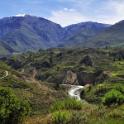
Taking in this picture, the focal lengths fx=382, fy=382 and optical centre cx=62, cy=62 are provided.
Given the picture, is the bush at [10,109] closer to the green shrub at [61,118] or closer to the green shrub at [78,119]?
the green shrub at [61,118]

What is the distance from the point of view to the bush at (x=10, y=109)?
66.1ft

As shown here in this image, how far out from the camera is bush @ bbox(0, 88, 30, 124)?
66.1 feet

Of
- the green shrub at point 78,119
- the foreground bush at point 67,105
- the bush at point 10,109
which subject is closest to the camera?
the green shrub at point 78,119

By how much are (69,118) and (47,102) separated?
8649cm

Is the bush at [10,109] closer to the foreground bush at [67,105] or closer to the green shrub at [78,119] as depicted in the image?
the foreground bush at [67,105]

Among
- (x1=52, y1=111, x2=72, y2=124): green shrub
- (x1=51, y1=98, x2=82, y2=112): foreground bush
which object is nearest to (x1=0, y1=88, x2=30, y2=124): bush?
(x1=51, y1=98, x2=82, y2=112): foreground bush

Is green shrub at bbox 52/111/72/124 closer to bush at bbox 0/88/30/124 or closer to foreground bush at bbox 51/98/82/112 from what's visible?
bush at bbox 0/88/30/124

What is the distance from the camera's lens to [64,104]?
23.1 m

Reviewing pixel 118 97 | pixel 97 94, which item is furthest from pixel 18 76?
pixel 118 97

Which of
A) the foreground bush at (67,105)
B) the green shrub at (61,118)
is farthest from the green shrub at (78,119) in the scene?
the foreground bush at (67,105)

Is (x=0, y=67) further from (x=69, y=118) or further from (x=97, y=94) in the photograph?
(x=69, y=118)

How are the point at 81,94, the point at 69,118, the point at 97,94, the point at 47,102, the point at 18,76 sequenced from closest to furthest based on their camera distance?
1. the point at 69,118
2. the point at 47,102
3. the point at 18,76
4. the point at 97,94
5. the point at 81,94

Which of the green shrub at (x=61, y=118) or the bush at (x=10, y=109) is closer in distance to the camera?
the green shrub at (x=61, y=118)

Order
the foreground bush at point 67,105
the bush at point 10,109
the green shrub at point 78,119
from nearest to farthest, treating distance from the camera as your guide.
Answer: the green shrub at point 78,119 < the bush at point 10,109 < the foreground bush at point 67,105
